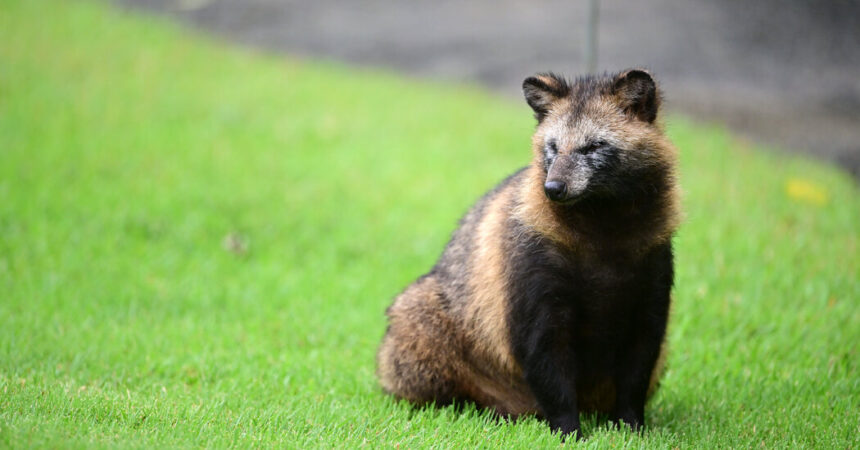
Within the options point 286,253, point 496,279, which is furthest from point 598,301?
point 286,253

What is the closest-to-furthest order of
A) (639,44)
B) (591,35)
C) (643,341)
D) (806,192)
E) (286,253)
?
(643,341) → (286,253) → (591,35) → (806,192) → (639,44)

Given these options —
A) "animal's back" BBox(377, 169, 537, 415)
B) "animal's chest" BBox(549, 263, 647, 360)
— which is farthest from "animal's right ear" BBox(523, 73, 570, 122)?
"animal's chest" BBox(549, 263, 647, 360)

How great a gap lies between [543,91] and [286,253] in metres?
4.23

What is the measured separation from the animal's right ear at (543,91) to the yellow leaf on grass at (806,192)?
5.49m

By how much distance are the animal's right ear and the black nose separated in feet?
2.15

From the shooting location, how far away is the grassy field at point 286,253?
15.5ft

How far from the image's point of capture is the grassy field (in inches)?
186

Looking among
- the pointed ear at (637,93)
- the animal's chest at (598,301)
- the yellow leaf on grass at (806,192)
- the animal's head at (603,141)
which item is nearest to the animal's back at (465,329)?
the animal's chest at (598,301)

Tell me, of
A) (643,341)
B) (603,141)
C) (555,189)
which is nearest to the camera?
(555,189)

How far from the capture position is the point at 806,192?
9.34m

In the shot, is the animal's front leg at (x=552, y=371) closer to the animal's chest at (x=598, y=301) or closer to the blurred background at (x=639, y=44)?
the animal's chest at (x=598, y=301)

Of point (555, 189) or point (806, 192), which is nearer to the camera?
point (555, 189)

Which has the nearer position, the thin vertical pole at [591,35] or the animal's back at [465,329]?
the animal's back at [465,329]

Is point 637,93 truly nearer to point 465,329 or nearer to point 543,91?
point 543,91
